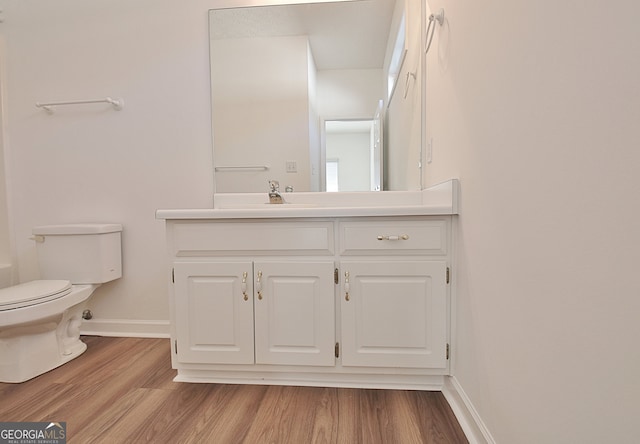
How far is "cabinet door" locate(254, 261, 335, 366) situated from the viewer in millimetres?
1279

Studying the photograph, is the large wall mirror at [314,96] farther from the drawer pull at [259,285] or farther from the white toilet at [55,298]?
the white toilet at [55,298]

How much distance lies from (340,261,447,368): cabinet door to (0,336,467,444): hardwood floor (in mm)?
167

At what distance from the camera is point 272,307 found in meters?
1.30

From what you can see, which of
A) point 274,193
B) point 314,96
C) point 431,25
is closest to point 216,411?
point 274,193

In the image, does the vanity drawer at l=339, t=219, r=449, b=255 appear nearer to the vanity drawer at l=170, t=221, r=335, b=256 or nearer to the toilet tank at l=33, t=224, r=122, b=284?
the vanity drawer at l=170, t=221, r=335, b=256

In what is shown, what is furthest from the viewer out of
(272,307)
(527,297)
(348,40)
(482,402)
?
(348,40)

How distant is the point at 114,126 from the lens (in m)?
1.93

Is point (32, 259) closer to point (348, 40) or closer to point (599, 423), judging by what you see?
point (348, 40)

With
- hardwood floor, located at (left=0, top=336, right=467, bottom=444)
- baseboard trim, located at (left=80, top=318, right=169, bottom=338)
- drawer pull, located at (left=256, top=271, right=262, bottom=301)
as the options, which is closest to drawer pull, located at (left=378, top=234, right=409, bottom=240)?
drawer pull, located at (left=256, top=271, right=262, bottom=301)

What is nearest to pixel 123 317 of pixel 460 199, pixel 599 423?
pixel 460 199

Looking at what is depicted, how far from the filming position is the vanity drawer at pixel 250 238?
1283 mm

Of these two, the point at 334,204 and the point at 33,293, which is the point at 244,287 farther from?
the point at 33,293

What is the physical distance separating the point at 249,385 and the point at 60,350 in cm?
110

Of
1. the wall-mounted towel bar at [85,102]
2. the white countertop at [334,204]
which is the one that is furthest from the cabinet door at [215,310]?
the wall-mounted towel bar at [85,102]
